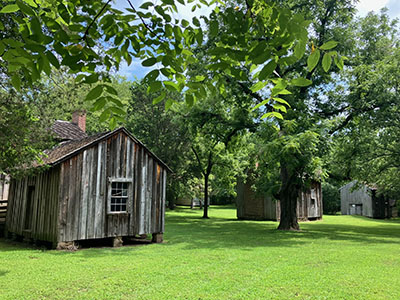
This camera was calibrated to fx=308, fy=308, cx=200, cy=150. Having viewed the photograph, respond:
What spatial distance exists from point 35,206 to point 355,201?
38514mm

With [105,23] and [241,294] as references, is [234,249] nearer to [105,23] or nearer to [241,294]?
[241,294]

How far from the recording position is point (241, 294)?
615 centimetres

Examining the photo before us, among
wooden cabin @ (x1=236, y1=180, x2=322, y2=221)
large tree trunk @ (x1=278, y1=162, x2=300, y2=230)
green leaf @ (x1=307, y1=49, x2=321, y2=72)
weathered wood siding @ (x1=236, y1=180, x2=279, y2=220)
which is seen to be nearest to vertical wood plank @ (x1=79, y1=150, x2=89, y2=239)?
green leaf @ (x1=307, y1=49, x2=321, y2=72)

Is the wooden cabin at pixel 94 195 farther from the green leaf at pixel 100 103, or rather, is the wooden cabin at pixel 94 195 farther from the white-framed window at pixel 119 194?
the green leaf at pixel 100 103

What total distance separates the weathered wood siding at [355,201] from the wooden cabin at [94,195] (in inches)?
1215

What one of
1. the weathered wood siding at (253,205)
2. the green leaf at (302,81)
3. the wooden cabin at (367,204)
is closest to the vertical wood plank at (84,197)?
the green leaf at (302,81)

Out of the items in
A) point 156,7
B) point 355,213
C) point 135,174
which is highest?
point 156,7

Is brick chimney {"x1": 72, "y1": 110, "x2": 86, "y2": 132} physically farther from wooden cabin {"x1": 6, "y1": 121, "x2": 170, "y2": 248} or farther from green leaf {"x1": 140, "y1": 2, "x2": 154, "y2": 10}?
green leaf {"x1": 140, "y1": 2, "x2": 154, "y2": 10}

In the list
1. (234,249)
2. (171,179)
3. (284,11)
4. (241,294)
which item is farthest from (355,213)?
(284,11)

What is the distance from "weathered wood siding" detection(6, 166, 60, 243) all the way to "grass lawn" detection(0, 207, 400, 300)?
2.99 feet

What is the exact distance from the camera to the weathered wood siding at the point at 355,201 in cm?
3709

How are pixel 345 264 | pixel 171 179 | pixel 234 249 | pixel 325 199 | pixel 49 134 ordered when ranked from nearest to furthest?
pixel 345 264 < pixel 49 134 < pixel 234 249 < pixel 171 179 < pixel 325 199

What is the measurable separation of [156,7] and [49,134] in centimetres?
898

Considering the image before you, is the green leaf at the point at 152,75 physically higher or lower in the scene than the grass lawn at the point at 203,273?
higher
